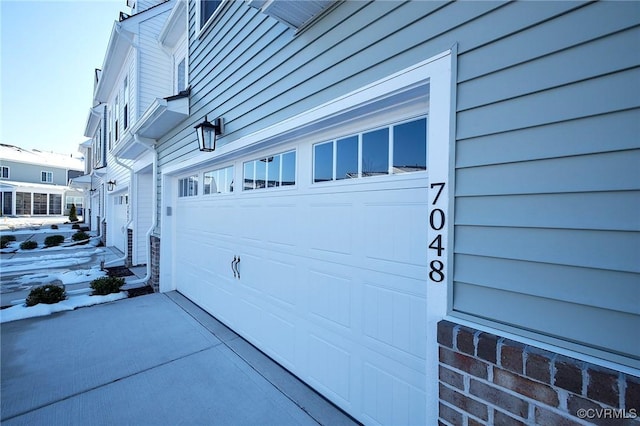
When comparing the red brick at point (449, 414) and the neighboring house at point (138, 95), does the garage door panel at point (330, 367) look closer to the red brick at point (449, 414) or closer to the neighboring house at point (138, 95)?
the red brick at point (449, 414)

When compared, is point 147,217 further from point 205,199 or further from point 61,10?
point 61,10

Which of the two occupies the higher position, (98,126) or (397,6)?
(98,126)

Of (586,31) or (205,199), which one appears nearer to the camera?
(586,31)

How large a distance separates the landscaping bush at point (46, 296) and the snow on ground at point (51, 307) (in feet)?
0.30

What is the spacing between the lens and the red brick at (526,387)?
119 centimetres

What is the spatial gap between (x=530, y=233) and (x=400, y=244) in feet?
2.62

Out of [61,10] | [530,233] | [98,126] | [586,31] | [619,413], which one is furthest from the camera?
[98,126]

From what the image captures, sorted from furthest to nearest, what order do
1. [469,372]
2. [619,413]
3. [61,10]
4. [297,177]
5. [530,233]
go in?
[61,10]
[297,177]
[469,372]
[530,233]
[619,413]

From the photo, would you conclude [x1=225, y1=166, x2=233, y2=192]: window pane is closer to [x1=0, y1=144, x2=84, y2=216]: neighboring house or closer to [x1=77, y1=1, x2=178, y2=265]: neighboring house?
[x1=77, y1=1, x2=178, y2=265]: neighboring house

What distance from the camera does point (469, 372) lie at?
144 cm

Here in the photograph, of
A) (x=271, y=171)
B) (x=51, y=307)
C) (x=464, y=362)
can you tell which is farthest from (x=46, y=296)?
(x=464, y=362)

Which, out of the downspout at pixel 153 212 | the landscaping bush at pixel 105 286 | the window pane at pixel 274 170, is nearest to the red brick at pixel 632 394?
the window pane at pixel 274 170

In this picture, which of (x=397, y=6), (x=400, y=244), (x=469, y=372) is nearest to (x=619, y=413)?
(x=469, y=372)

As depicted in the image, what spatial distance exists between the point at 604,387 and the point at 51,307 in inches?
258
